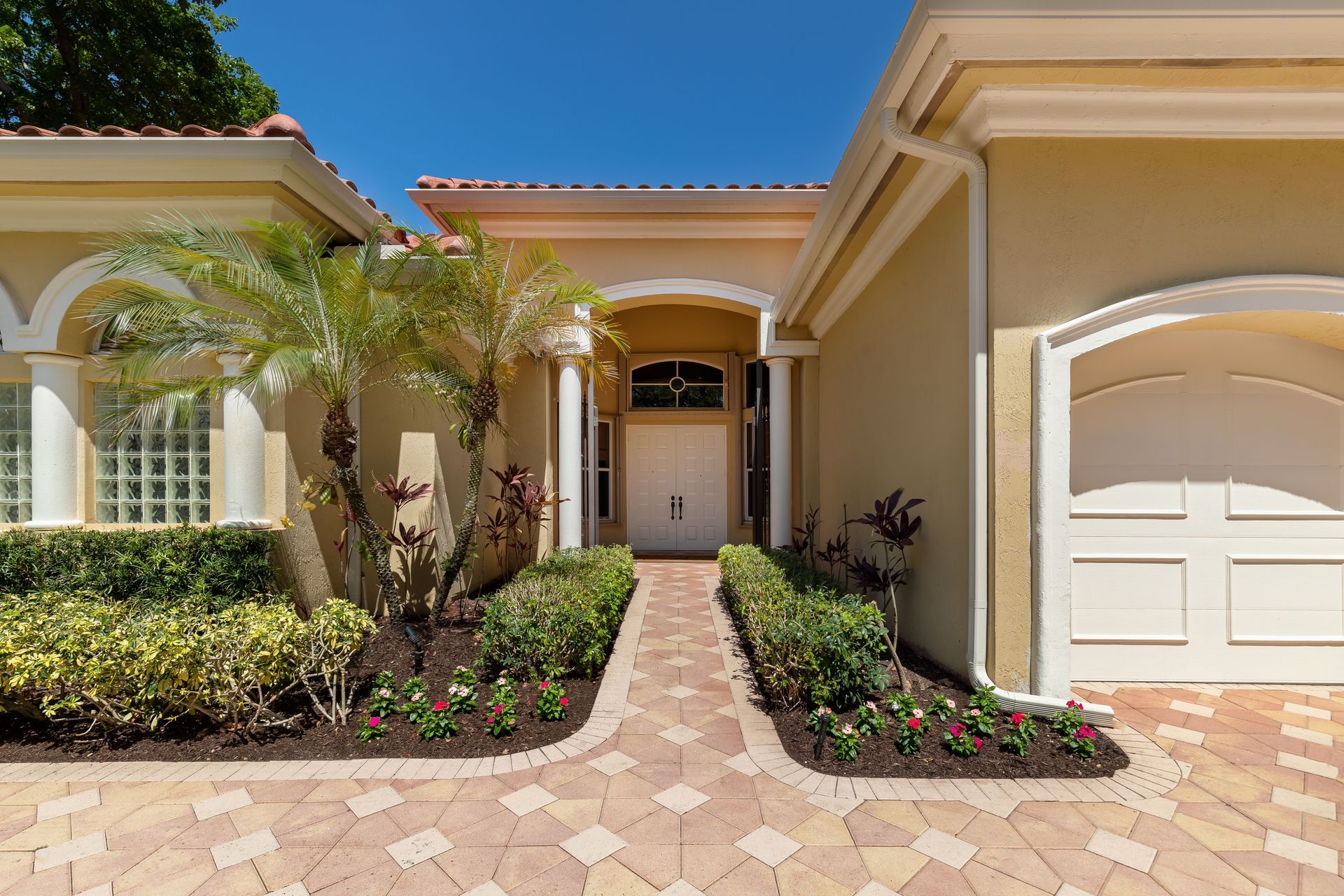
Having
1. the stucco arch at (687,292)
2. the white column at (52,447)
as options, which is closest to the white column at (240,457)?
the white column at (52,447)

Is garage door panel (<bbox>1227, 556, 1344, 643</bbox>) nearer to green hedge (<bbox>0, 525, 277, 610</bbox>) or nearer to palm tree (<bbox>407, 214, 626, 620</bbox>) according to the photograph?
palm tree (<bbox>407, 214, 626, 620</bbox>)

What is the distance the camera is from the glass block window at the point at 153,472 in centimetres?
539

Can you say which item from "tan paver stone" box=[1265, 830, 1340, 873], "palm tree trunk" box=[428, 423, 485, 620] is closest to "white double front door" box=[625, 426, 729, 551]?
"palm tree trunk" box=[428, 423, 485, 620]

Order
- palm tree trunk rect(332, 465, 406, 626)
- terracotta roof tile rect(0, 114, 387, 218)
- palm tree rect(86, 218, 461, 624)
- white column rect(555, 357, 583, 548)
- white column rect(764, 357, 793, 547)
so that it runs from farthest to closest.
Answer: white column rect(764, 357, 793, 547), white column rect(555, 357, 583, 548), palm tree trunk rect(332, 465, 406, 626), terracotta roof tile rect(0, 114, 387, 218), palm tree rect(86, 218, 461, 624)

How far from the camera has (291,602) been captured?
16.7ft

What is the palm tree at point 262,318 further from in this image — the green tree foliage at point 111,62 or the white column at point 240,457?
the green tree foliage at point 111,62

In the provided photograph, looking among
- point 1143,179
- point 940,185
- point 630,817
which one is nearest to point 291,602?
point 630,817

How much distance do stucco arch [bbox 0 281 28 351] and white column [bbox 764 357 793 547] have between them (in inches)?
316

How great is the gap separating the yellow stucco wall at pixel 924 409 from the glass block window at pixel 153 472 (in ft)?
21.1

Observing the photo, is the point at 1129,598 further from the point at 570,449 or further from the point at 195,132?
the point at 195,132

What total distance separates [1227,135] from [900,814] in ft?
14.3

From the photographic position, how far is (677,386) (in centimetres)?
1147

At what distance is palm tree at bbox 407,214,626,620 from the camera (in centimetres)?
505

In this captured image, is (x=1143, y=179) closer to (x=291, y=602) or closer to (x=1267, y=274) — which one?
(x=1267, y=274)
